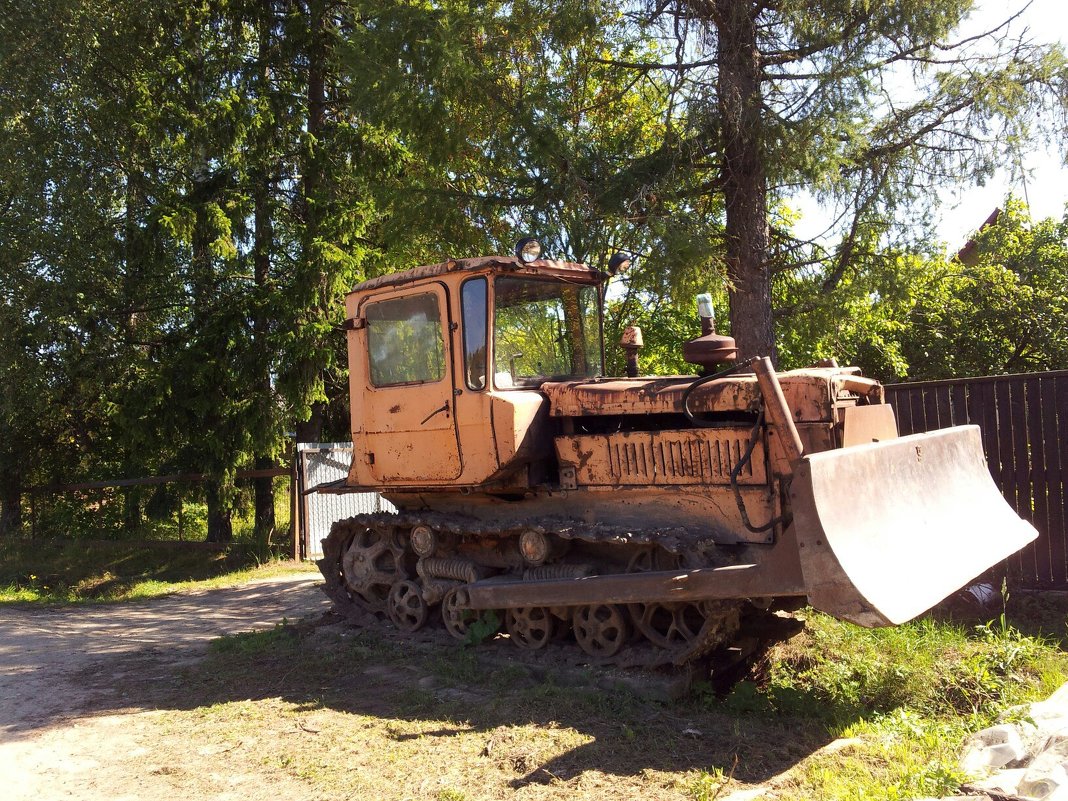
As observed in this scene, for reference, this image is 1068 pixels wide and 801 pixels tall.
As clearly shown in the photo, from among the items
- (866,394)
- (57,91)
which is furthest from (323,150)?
(866,394)

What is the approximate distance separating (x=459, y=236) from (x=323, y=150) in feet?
16.7

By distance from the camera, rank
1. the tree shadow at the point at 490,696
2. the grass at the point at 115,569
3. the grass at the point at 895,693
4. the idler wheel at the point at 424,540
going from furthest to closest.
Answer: the grass at the point at 115,569 < the idler wheel at the point at 424,540 < the tree shadow at the point at 490,696 < the grass at the point at 895,693

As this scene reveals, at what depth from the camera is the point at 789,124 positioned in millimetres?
8406

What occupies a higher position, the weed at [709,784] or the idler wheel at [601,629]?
the idler wheel at [601,629]

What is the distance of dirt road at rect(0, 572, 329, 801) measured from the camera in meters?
4.60

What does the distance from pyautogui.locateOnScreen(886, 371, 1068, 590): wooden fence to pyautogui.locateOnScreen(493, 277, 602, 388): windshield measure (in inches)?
131

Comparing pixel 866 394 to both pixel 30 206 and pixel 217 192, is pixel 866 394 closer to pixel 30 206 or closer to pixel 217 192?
pixel 217 192

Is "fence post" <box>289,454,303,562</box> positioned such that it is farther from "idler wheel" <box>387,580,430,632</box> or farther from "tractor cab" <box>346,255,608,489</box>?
"idler wheel" <box>387,580,430,632</box>

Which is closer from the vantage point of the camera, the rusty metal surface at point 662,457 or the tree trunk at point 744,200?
the rusty metal surface at point 662,457

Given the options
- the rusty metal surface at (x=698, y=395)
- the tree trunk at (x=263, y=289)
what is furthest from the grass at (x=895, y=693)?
the tree trunk at (x=263, y=289)

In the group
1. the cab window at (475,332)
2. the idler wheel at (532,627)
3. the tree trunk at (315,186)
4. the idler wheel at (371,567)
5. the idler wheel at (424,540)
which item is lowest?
the idler wheel at (532,627)

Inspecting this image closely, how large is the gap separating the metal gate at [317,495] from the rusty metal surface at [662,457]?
759 cm

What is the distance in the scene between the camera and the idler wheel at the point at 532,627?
20.8 ft

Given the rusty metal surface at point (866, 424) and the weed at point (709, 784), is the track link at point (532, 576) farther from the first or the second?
the weed at point (709, 784)
